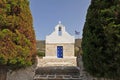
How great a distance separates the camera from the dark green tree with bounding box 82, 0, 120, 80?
659cm

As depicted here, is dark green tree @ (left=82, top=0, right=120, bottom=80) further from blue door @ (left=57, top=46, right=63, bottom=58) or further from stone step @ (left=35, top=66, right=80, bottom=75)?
blue door @ (left=57, top=46, right=63, bottom=58)

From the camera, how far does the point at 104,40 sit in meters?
6.98

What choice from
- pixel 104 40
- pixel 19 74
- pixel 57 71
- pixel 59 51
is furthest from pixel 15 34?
pixel 59 51

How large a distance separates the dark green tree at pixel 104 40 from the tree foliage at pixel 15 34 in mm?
2336

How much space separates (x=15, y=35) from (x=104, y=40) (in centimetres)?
308

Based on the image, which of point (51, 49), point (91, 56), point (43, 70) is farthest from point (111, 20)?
point (51, 49)

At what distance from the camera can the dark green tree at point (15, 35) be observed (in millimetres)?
7524

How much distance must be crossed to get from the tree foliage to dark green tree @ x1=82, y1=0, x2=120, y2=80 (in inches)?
92.0

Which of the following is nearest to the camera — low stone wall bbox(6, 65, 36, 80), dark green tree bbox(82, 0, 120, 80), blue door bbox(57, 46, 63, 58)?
dark green tree bbox(82, 0, 120, 80)

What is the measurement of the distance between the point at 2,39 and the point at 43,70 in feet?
15.0

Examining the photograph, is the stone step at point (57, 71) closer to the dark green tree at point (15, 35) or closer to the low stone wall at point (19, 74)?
the low stone wall at point (19, 74)

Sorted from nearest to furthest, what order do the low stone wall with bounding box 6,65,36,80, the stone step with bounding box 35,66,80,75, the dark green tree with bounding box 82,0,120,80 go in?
the dark green tree with bounding box 82,0,120,80 → the low stone wall with bounding box 6,65,36,80 → the stone step with bounding box 35,66,80,75

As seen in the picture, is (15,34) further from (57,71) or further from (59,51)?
(59,51)

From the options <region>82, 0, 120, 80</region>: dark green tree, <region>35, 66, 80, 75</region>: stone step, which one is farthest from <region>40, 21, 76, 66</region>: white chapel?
<region>82, 0, 120, 80</region>: dark green tree
